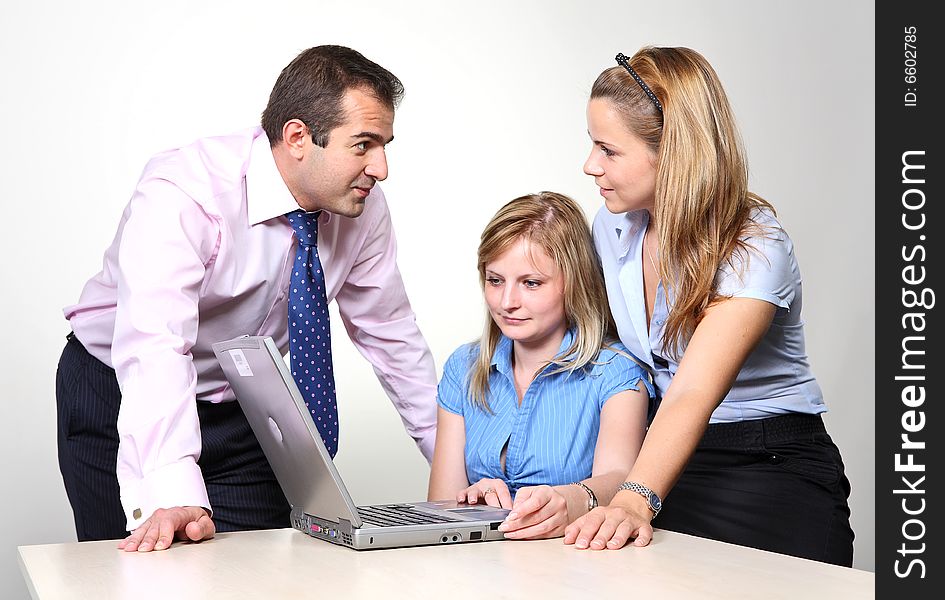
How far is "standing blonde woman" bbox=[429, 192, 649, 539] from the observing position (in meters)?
1.97

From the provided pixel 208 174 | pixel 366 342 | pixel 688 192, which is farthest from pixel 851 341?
pixel 208 174

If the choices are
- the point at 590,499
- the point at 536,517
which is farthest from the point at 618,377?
the point at 536,517

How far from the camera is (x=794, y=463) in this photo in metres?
1.88

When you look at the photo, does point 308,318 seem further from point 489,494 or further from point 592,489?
point 592,489

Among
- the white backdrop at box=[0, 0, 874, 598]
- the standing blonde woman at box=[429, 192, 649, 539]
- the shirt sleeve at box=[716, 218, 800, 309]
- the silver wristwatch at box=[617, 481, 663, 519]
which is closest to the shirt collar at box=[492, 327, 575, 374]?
the standing blonde woman at box=[429, 192, 649, 539]

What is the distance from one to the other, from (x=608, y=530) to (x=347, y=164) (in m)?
0.93

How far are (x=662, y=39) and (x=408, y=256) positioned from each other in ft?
4.34

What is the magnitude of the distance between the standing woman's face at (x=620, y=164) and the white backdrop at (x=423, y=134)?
181cm

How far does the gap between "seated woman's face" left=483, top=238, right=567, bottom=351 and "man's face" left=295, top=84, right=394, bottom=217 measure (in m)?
0.30

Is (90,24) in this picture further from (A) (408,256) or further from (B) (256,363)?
(B) (256,363)

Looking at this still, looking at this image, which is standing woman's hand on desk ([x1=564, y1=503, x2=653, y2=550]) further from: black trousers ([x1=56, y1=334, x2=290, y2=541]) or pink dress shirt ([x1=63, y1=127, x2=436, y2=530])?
black trousers ([x1=56, y1=334, x2=290, y2=541])

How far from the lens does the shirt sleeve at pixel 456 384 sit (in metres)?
2.12

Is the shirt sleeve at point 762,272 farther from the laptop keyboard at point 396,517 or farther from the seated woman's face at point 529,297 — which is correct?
the laptop keyboard at point 396,517

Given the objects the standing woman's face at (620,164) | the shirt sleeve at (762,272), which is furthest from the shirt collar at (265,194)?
the shirt sleeve at (762,272)
